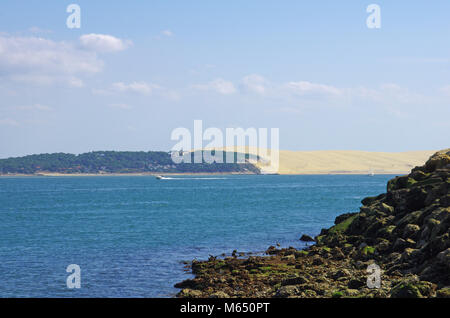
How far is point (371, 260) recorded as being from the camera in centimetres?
2709

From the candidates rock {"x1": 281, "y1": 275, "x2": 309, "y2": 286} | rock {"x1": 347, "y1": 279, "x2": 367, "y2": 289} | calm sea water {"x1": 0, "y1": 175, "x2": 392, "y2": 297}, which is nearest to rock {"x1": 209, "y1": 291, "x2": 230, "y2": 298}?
rock {"x1": 281, "y1": 275, "x2": 309, "y2": 286}

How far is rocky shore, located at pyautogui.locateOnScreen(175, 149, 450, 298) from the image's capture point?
20.3 m

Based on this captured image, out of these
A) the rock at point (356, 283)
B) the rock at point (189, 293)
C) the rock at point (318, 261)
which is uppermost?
the rock at point (356, 283)

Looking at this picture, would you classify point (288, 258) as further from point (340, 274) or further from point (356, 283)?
point (356, 283)

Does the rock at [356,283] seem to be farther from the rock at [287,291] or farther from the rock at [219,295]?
the rock at [219,295]

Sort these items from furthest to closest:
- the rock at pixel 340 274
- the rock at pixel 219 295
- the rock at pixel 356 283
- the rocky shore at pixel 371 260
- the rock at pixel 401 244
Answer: the rock at pixel 401 244
the rock at pixel 340 274
the rock at pixel 219 295
the rock at pixel 356 283
the rocky shore at pixel 371 260

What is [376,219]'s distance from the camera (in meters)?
32.5

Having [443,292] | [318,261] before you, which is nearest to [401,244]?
[318,261]

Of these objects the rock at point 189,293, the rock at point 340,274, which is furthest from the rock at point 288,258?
the rock at point 189,293

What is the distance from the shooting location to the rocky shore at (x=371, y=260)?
20281 mm

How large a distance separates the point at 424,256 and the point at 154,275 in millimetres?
14502

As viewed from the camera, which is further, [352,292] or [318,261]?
[318,261]
